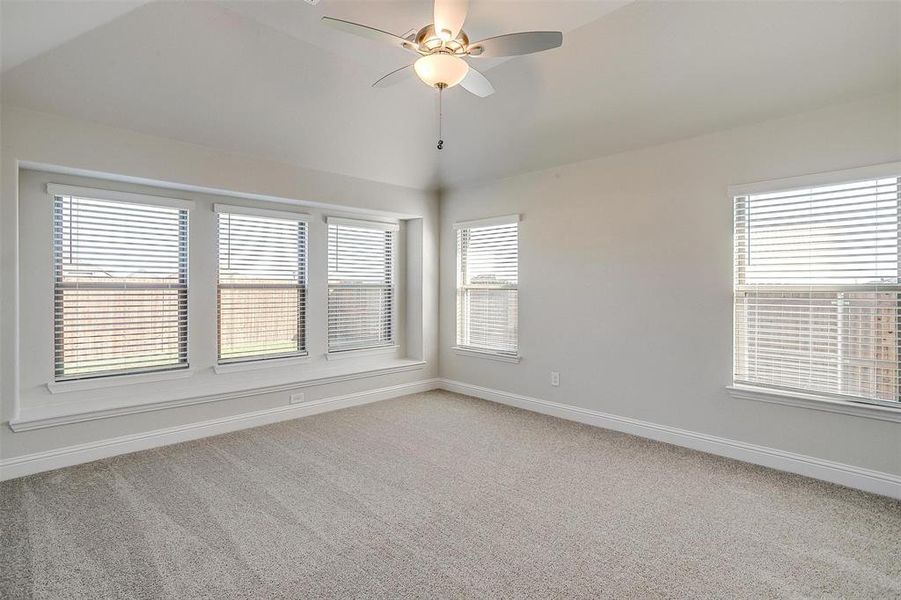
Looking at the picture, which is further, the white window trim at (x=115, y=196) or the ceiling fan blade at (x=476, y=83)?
the white window trim at (x=115, y=196)

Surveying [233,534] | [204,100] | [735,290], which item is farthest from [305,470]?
[735,290]

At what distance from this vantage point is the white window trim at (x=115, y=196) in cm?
342

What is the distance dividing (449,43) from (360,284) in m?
3.43

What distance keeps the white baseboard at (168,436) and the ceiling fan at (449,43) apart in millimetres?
3422

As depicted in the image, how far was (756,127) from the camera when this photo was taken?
11.0ft


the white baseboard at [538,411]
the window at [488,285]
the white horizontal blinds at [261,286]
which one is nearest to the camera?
the white baseboard at [538,411]

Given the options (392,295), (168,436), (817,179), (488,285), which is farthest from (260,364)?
(817,179)

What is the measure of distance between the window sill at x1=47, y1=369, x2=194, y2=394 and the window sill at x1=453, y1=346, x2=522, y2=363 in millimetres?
2927

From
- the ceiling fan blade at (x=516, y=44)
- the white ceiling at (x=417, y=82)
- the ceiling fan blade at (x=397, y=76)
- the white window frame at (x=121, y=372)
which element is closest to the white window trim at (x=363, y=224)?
the white ceiling at (x=417, y=82)

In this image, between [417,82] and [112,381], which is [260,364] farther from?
[417,82]

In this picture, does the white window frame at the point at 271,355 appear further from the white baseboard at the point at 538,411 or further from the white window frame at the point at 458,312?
the white window frame at the point at 458,312

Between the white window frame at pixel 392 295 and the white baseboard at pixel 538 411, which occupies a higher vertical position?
the white window frame at pixel 392 295

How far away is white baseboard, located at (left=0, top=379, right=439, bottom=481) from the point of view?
3174 millimetres

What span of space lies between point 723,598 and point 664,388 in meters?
2.12
